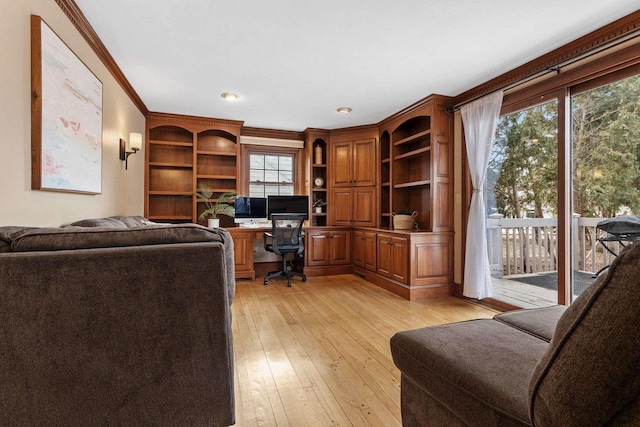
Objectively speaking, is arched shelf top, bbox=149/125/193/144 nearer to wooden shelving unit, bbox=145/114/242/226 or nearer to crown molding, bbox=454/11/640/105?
wooden shelving unit, bbox=145/114/242/226

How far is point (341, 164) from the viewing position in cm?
509

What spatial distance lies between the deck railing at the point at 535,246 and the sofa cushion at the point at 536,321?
132cm

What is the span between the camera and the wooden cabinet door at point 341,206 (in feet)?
16.6

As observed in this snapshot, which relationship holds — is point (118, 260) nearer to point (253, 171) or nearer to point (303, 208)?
point (303, 208)

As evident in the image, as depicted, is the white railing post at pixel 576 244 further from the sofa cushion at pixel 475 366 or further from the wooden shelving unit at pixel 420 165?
the sofa cushion at pixel 475 366

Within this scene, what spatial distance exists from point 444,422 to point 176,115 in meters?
4.59

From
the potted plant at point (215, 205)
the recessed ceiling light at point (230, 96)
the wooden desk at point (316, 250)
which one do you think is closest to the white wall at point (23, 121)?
the recessed ceiling light at point (230, 96)

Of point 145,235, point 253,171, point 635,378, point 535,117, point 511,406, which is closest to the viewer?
point 635,378

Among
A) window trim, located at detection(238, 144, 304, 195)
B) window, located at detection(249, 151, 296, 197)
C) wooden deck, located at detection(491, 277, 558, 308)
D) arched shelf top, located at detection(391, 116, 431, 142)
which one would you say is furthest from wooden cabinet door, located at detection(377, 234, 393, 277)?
window, located at detection(249, 151, 296, 197)

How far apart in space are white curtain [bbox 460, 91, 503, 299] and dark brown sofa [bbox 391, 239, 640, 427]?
2073 mm

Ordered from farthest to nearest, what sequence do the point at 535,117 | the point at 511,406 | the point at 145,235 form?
1. the point at 535,117
2. the point at 145,235
3. the point at 511,406

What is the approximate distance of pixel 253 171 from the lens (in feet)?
16.9

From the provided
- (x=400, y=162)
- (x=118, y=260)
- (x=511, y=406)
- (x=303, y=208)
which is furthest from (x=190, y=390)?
(x=400, y=162)

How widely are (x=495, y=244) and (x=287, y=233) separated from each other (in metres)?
2.55
